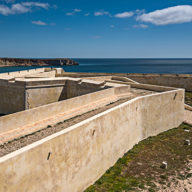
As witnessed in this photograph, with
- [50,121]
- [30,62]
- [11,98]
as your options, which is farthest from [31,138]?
[30,62]

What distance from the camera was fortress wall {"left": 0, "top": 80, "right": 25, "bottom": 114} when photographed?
15.8 metres

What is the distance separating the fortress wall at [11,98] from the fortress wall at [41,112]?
5.57 metres

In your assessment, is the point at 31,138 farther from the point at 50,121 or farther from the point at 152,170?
the point at 152,170

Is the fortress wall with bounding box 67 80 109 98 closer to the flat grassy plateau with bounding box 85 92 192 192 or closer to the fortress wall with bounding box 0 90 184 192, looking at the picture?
the fortress wall with bounding box 0 90 184 192

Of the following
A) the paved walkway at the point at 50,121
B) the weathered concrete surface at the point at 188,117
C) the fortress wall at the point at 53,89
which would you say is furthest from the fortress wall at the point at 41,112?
the weathered concrete surface at the point at 188,117

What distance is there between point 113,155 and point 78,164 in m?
2.67

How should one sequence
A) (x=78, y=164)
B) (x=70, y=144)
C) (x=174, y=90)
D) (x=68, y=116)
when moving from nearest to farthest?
(x=70, y=144)
(x=78, y=164)
(x=68, y=116)
(x=174, y=90)

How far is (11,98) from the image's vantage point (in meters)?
16.4

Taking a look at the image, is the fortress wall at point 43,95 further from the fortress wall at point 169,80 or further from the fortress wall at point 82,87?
the fortress wall at point 169,80

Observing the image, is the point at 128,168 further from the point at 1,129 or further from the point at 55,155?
the point at 1,129

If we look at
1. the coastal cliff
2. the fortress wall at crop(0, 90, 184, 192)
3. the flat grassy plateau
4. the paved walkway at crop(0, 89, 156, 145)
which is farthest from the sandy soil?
Answer: the coastal cliff

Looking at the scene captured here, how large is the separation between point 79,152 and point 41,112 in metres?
3.26

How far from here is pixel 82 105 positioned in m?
12.2

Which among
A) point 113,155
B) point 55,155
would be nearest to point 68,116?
point 113,155
